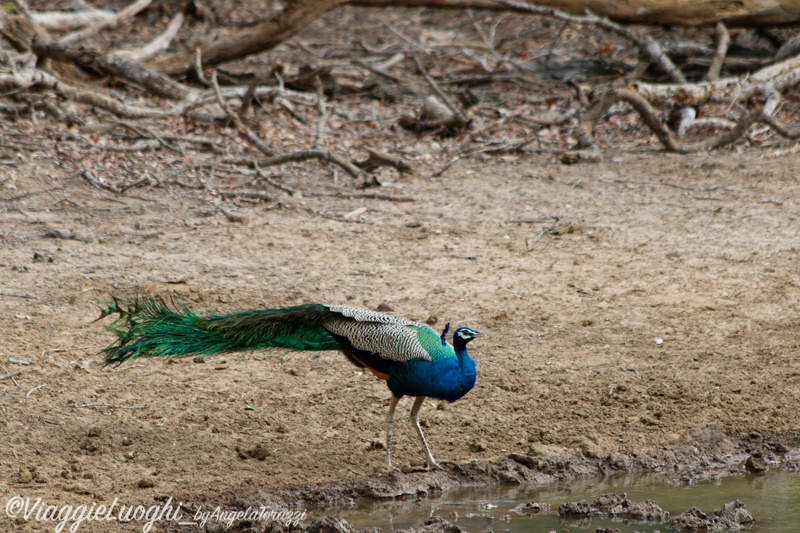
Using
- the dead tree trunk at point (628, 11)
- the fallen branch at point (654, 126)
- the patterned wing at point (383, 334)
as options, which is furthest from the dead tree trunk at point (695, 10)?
the patterned wing at point (383, 334)

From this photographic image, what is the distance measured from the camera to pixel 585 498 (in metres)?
4.48

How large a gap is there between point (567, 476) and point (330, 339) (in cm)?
158

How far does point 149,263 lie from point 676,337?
416 centimetres

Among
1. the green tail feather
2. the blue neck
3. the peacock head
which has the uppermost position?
the peacock head

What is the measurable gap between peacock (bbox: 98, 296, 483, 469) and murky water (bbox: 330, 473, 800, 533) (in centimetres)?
35

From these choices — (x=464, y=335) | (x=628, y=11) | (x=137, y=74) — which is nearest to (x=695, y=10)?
(x=628, y=11)

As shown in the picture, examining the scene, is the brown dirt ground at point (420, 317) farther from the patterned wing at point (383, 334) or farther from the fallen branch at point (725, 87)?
the fallen branch at point (725, 87)

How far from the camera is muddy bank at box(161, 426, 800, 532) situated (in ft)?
13.6

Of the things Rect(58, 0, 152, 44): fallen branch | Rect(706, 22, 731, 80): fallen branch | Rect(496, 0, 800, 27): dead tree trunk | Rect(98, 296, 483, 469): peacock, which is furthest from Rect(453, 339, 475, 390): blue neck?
Rect(58, 0, 152, 44): fallen branch

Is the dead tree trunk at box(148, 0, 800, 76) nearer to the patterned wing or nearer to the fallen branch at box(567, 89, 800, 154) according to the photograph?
the fallen branch at box(567, 89, 800, 154)

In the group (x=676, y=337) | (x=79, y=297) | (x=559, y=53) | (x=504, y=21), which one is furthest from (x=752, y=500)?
(x=504, y=21)

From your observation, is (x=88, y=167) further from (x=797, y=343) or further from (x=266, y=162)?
(x=797, y=343)

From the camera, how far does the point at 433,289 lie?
6629mm

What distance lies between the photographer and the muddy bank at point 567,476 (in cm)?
416
